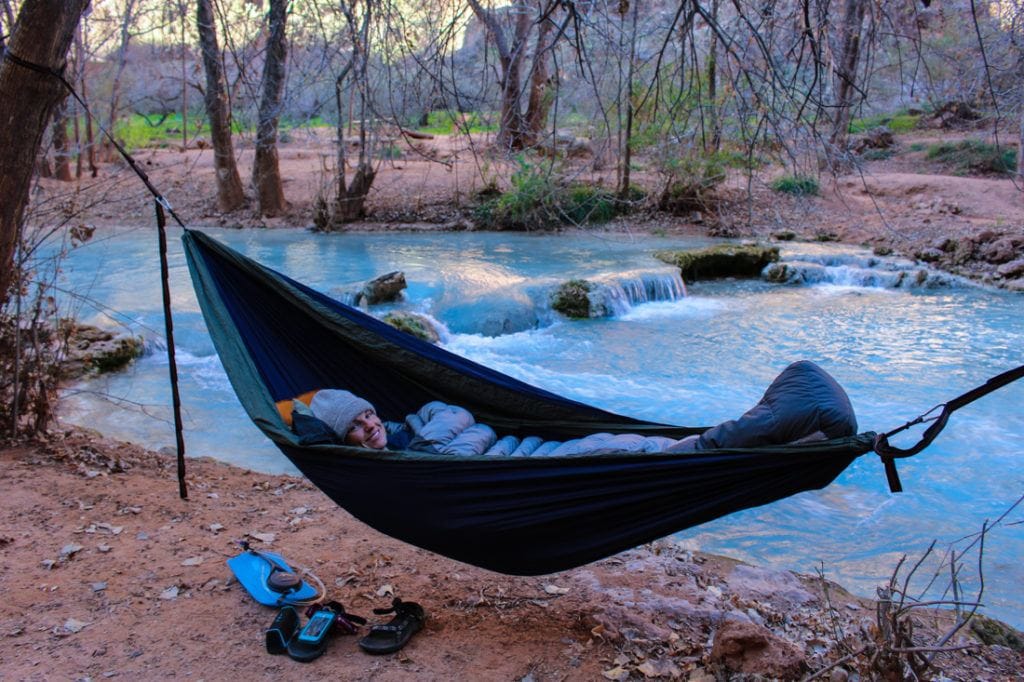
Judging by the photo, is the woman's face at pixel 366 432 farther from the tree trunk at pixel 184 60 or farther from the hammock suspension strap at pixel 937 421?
the tree trunk at pixel 184 60

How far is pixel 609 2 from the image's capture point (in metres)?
2.97

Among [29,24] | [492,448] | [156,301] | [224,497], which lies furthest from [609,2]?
[156,301]

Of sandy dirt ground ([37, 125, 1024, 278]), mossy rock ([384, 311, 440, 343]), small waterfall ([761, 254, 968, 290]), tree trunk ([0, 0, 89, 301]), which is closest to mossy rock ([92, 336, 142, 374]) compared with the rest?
mossy rock ([384, 311, 440, 343])

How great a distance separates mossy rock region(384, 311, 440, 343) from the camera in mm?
5965

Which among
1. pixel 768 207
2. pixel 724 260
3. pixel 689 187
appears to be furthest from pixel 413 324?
pixel 768 207

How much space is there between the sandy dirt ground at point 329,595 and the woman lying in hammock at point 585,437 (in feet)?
1.25

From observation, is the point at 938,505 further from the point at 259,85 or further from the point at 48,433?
the point at 48,433

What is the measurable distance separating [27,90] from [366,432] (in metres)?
1.42

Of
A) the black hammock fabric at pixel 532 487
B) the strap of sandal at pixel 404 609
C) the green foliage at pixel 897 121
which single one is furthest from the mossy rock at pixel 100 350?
the green foliage at pixel 897 121

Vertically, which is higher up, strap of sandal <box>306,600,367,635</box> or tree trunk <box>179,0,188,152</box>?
tree trunk <box>179,0,188,152</box>

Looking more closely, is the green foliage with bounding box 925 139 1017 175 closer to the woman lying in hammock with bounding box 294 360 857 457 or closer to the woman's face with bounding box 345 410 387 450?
the woman lying in hammock with bounding box 294 360 857 457

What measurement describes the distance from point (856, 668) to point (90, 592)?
1938mm

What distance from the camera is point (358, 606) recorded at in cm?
224

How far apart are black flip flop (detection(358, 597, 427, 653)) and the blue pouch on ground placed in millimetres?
255
